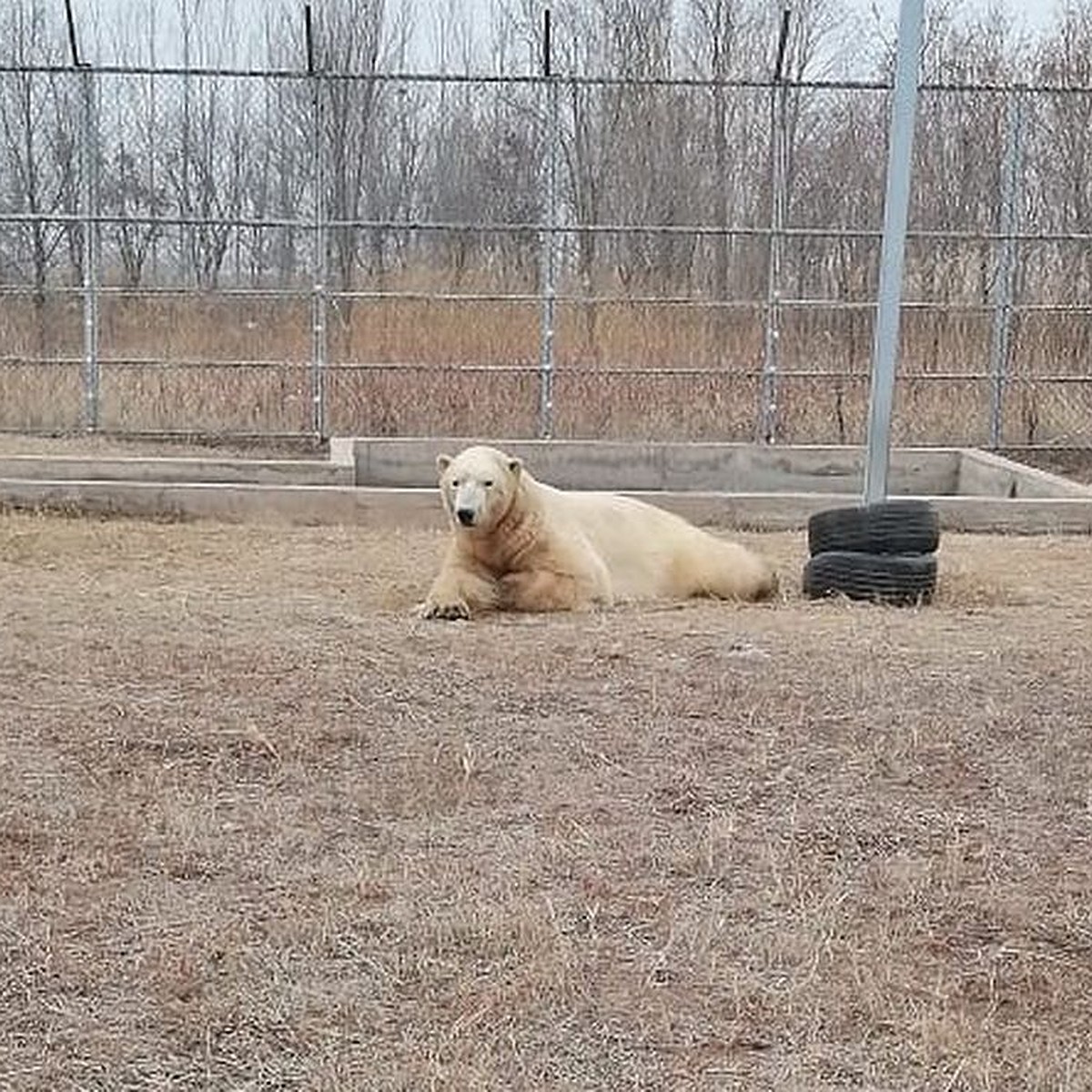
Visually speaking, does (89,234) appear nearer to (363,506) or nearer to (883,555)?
(363,506)

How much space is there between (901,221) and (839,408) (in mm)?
5553

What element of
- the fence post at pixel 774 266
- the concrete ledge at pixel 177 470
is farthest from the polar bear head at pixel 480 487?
the fence post at pixel 774 266

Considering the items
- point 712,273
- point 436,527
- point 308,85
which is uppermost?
point 308,85

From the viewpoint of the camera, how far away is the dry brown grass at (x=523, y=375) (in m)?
12.8

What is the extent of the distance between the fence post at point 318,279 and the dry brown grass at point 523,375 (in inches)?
9.3

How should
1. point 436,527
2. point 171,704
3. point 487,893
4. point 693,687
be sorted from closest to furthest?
1. point 487,893
2. point 171,704
3. point 693,687
4. point 436,527

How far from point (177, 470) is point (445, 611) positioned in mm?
4143

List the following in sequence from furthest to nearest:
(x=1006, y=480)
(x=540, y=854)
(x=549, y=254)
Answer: (x=549, y=254) → (x=1006, y=480) → (x=540, y=854)

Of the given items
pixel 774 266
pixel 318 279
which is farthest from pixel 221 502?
pixel 774 266

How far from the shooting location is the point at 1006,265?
40.9 ft

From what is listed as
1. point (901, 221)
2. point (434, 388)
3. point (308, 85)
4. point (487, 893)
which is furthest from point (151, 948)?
point (308, 85)

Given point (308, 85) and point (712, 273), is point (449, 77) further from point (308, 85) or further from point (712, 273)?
point (712, 273)

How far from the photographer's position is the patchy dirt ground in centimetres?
278

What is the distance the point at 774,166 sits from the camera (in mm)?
12766
